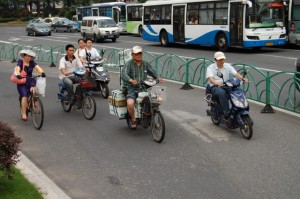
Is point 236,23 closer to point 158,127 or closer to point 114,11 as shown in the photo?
point 158,127

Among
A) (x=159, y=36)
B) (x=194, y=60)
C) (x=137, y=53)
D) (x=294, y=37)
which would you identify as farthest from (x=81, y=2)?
(x=137, y=53)

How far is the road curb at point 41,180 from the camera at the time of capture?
18.6 ft

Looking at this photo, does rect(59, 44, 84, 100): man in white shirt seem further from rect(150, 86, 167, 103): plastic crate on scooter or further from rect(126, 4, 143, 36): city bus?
rect(126, 4, 143, 36): city bus

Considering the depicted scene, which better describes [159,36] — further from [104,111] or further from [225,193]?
[225,193]

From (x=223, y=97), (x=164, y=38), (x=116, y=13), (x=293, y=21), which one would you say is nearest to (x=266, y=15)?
(x=293, y=21)

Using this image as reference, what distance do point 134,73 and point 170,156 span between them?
1872mm

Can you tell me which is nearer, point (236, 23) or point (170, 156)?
point (170, 156)

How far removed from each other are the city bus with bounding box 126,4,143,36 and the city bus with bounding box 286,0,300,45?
17295mm

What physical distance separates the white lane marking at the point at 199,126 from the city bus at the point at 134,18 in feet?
101

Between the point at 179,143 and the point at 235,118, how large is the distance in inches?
42.7

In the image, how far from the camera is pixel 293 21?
25.1 metres

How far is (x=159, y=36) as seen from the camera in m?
30.8

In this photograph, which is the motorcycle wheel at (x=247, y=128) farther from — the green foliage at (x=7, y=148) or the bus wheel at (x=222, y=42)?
the bus wheel at (x=222, y=42)

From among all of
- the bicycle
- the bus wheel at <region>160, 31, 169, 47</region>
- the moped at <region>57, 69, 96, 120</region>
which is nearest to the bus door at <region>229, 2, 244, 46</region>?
the bus wheel at <region>160, 31, 169, 47</region>
